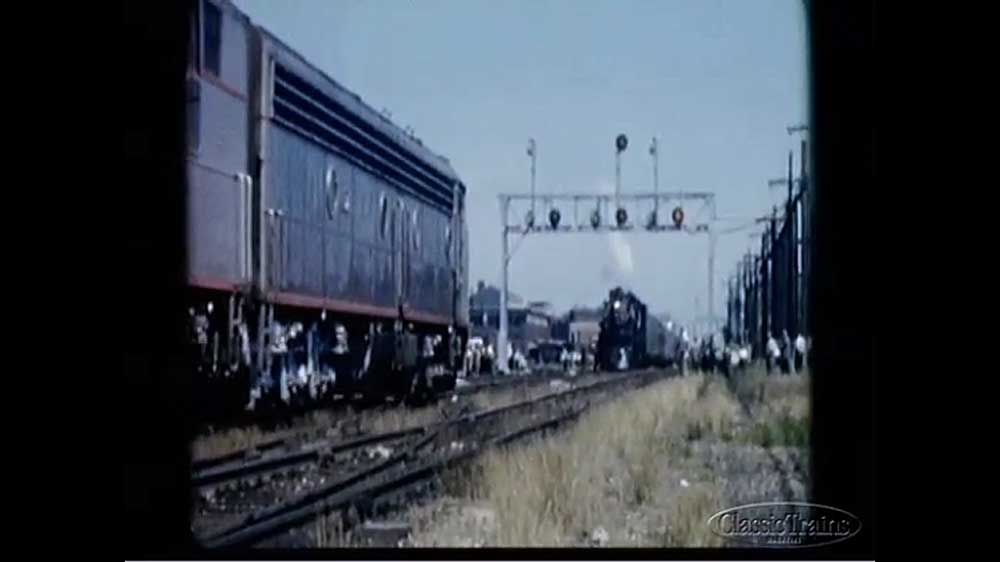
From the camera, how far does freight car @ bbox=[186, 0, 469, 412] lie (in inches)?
232

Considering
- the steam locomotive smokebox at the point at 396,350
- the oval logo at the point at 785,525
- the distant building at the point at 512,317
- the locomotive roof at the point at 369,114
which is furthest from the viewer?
the steam locomotive smokebox at the point at 396,350

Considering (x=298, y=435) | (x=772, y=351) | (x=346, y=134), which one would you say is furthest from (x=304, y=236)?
(x=772, y=351)

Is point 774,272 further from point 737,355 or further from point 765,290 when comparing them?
point 737,355

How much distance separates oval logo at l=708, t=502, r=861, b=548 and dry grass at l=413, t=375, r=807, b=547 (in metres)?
0.06

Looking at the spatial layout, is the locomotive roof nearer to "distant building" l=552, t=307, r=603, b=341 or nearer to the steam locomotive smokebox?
"distant building" l=552, t=307, r=603, b=341

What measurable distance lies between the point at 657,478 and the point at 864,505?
70 centimetres

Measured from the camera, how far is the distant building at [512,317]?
6004 mm

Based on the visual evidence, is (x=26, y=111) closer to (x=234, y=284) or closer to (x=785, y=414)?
(x=234, y=284)

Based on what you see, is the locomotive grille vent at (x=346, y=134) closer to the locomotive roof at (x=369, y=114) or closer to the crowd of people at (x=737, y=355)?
the locomotive roof at (x=369, y=114)

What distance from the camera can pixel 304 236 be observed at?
6398 mm

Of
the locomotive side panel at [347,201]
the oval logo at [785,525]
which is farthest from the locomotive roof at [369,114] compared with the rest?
the oval logo at [785,525]

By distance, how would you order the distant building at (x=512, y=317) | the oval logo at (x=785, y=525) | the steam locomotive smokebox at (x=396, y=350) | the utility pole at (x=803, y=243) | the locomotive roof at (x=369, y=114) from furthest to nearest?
the steam locomotive smokebox at (x=396, y=350) → the distant building at (x=512, y=317) → the locomotive roof at (x=369, y=114) → the utility pole at (x=803, y=243) → the oval logo at (x=785, y=525)

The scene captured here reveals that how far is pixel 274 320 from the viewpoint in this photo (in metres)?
6.39

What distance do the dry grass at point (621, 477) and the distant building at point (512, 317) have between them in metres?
0.38
